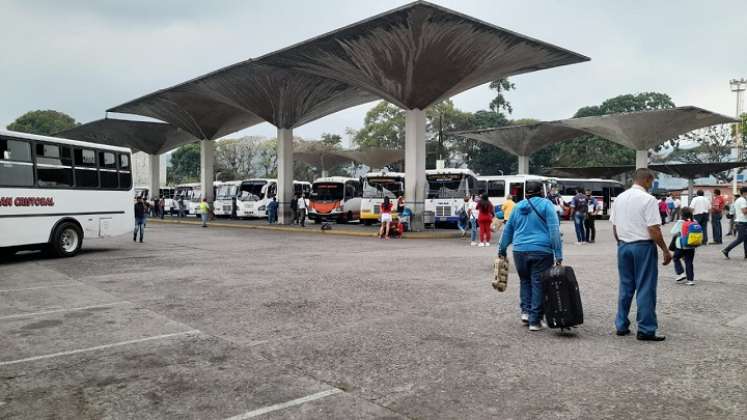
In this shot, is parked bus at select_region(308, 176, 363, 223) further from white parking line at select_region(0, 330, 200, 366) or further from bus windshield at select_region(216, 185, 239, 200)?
white parking line at select_region(0, 330, 200, 366)

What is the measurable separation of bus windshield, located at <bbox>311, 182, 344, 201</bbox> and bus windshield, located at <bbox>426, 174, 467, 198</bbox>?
6.12 metres

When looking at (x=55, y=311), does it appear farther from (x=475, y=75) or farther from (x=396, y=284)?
A: (x=475, y=75)

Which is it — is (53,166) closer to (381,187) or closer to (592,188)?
(381,187)

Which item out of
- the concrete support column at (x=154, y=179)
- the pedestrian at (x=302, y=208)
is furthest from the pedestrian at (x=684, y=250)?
the concrete support column at (x=154, y=179)

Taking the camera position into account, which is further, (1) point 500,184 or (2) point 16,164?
(1) point 500,184

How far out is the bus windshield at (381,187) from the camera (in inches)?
997

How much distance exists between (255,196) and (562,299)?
93.2 ft

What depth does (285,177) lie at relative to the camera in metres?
27.7

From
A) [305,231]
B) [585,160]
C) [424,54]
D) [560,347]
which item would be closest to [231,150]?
[585,160]

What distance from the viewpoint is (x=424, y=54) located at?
1905cm

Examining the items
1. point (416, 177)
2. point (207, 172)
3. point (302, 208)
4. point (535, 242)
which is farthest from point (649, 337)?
point (207, 172)

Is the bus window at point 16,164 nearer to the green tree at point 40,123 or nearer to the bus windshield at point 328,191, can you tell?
the bus windshield at point 328,191

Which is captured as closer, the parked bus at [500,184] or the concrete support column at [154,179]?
the parked bus at [500,184]

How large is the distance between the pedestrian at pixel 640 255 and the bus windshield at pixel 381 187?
1984cm
